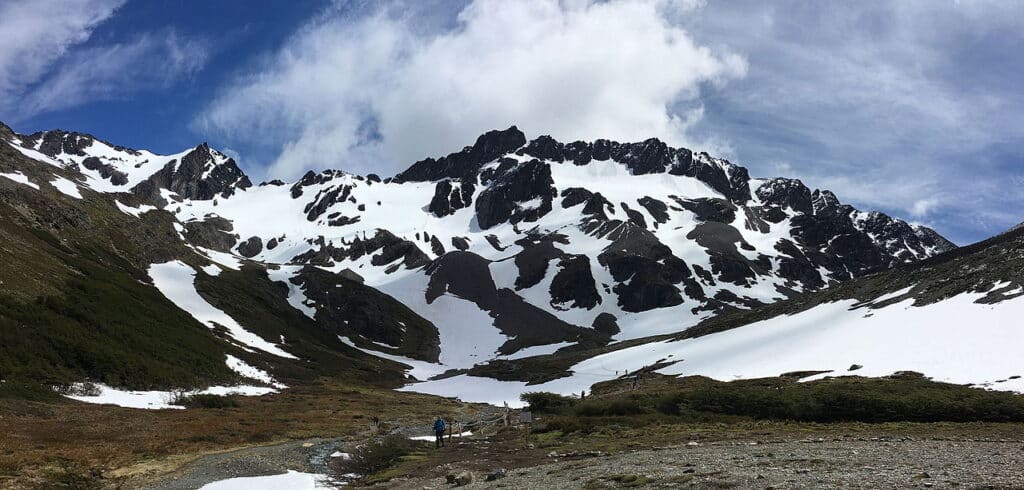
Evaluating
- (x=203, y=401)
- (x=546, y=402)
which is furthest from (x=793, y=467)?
(x=203, y=401)

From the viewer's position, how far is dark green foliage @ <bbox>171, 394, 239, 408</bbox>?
6782 centimetres

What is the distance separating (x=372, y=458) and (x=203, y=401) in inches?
1600

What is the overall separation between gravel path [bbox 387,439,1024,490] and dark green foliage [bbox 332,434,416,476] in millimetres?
7527

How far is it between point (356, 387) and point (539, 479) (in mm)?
99286

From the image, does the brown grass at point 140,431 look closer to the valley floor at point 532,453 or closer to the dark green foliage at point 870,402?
the valley floor at point 532,453

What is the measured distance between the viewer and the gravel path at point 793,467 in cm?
1894

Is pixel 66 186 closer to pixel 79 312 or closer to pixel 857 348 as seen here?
pixel 79 312

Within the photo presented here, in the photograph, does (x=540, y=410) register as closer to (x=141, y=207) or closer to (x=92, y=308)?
(x=92, y=308)

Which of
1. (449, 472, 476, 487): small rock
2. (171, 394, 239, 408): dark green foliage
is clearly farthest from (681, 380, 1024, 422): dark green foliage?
(171, 394, 239, 408): dark green foliage

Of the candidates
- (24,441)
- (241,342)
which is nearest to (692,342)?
(241,342)

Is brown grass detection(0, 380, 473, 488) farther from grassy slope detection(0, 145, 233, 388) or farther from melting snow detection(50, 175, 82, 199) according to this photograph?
melting snow detection(50, 175, 82, 199)

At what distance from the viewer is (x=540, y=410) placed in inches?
2591

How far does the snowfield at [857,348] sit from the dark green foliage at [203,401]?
4458 centimetres

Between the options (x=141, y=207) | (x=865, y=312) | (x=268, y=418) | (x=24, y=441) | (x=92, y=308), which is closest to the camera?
(x=24, y=441)
